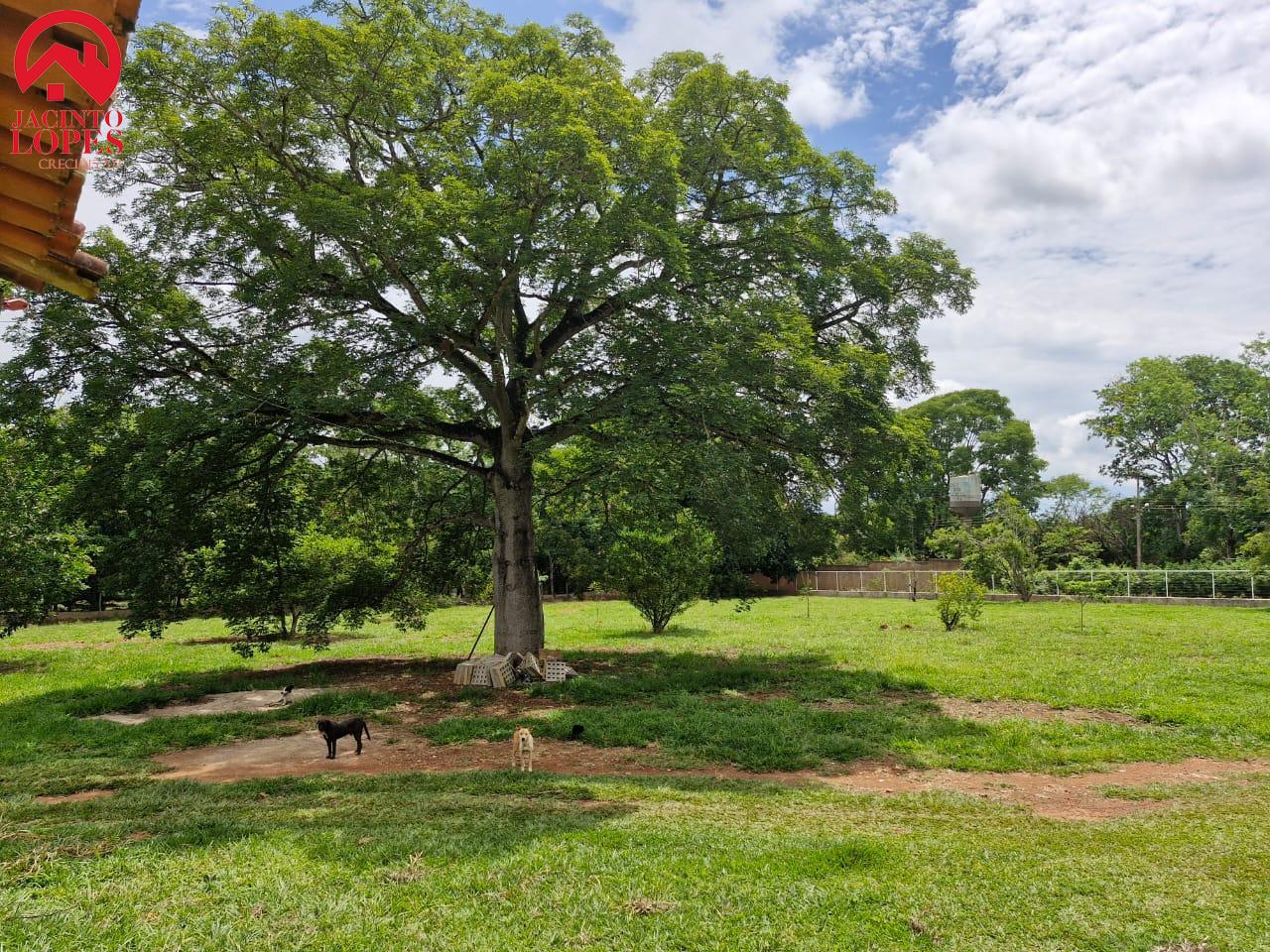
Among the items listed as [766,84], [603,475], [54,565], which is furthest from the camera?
[54,565]

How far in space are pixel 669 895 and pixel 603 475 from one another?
9.58 meters

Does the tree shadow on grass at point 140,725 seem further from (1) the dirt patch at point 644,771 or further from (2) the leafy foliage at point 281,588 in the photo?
(2) the leafy foliage at point 281,588

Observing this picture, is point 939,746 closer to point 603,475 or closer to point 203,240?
A: point 603,475

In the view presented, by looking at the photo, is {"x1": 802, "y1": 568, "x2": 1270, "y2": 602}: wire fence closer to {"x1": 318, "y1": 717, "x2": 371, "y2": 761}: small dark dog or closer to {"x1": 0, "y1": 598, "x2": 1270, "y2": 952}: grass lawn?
{"x1": 0, "y1": 598, "x2": 1270, "y2": 952}: grass lawn

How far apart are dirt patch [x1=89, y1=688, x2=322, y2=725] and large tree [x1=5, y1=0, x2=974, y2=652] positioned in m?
4.14

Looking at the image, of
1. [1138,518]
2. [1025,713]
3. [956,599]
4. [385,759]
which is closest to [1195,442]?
[1138,518]

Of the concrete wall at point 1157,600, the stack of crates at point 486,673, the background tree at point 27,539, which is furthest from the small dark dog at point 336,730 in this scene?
the concrete wall at point 1157,600

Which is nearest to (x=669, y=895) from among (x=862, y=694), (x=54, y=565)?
(x=862, y=694)

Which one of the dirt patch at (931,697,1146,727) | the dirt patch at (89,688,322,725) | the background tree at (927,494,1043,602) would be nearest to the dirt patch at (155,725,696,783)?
the dirt patch at (89,688,322,725)

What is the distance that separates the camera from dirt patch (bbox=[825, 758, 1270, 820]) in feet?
22.0

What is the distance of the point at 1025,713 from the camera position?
10.3 metres

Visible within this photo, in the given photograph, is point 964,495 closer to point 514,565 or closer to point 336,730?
point 514,565

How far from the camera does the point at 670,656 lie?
1614 centimetres

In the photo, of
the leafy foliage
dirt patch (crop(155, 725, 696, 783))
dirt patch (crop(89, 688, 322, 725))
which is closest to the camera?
dirt patch (crop(155, 725, 696, 783))
